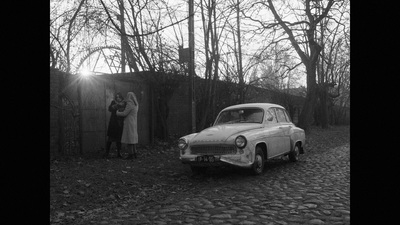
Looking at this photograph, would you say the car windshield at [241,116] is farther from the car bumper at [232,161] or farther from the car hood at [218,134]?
the car bumper at [232,161]

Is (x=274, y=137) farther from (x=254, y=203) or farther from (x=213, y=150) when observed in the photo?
(x=254, y=203)

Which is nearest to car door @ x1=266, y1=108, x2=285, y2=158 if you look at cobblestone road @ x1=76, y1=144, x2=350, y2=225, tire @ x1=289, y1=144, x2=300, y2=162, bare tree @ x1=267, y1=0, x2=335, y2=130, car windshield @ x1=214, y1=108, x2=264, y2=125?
car windshield @ x1=214, y1=108, x2=264, y2=125

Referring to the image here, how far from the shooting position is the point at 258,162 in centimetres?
764

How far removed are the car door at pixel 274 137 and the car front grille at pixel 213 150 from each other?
1206 mm

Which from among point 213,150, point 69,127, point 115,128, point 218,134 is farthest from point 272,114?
point 69,127

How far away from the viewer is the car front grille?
7.18 metres

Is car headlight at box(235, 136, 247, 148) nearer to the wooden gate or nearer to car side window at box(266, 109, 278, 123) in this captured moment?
car side window at box(266, 109, 278, 123)

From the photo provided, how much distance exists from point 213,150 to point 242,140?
2.08 feet

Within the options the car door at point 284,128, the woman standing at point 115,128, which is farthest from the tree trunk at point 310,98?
the woman standing at point 115,128
